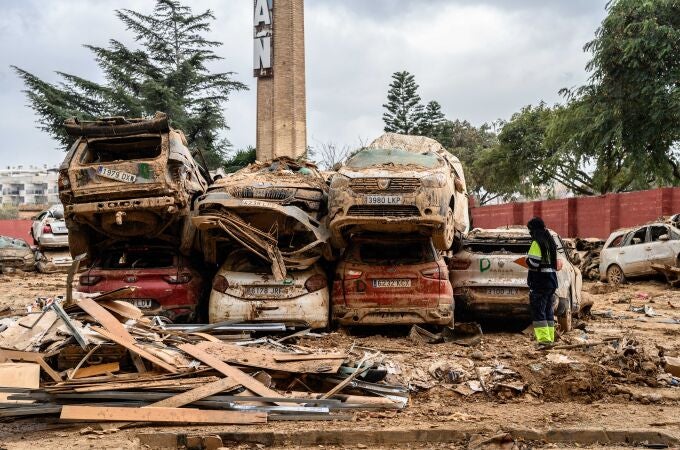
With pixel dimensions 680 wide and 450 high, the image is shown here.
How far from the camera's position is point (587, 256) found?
22.8 metres

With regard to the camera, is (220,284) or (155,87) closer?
(220,284)

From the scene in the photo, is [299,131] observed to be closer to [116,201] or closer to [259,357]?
[116,201]

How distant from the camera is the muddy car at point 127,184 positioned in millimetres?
9414

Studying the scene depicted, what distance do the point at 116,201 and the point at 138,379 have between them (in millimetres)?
3769

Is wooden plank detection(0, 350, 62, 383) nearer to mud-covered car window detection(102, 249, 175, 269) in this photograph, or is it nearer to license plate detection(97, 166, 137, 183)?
license plate detection(97, 166, 137, 183)

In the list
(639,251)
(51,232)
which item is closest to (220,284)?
(639,251)

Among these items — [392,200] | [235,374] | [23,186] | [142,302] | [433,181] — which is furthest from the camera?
[23,186]

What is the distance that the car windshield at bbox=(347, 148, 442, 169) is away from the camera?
31.0 feet

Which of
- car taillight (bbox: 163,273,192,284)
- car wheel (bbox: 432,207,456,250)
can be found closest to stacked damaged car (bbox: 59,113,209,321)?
car taillight (bbox: 163,273,192,284)

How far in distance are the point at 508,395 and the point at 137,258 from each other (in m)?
5.92

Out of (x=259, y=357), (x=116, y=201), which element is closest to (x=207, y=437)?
(x=259, y=357)

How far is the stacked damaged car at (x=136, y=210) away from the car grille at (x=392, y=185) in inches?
102

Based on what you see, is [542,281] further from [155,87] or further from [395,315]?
[155,87]

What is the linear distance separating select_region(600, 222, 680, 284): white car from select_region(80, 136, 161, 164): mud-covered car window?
12933 millimetres
